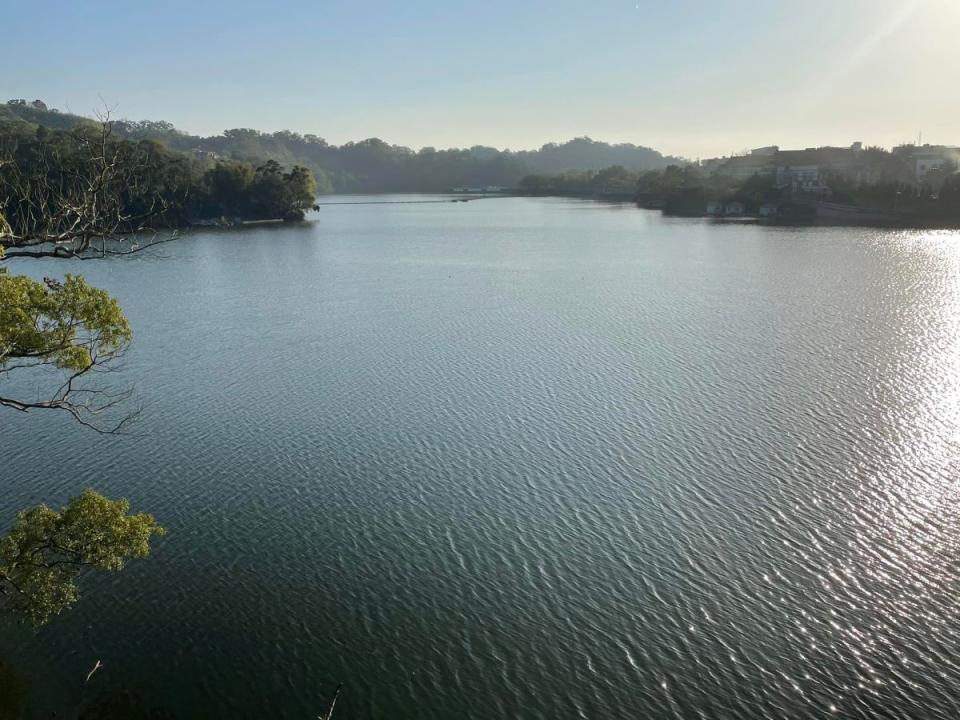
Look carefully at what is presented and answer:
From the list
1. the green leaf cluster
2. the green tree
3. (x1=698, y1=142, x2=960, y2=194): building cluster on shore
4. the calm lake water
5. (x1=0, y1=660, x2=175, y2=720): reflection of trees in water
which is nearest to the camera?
the green leaf cluster

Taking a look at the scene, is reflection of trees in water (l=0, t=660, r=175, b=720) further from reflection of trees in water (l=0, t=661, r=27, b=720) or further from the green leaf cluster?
the green leaf cluster

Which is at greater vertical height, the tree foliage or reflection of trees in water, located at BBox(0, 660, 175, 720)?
the tree foliage

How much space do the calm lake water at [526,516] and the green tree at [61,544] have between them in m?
1.38

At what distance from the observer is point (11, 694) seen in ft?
25.8

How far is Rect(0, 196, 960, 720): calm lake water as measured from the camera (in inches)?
315

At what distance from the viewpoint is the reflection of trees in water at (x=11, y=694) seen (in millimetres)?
7594

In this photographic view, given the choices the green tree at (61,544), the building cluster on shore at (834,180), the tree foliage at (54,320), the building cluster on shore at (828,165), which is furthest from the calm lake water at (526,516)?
the building cluster on shore at (828,165)

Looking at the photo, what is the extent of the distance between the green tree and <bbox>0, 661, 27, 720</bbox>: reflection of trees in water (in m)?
1.05

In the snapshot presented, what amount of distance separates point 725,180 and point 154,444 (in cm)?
9273

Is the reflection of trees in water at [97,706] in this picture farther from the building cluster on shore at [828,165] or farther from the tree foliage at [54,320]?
the building cluster on shore at [828,165]

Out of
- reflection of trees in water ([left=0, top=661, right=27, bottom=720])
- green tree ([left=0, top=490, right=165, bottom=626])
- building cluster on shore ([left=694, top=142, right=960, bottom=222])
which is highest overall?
building cluster on shore ([left=694, top=142, right=960, bottom=222])

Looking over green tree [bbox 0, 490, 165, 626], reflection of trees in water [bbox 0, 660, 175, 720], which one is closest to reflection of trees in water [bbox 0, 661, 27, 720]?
reflection of trees in water [bbox 0, 660, 175, 720]

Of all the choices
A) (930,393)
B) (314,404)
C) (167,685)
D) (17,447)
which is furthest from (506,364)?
(167,685)

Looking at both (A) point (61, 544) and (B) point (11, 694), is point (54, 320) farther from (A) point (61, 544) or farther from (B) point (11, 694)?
(B) point (11, 694)
